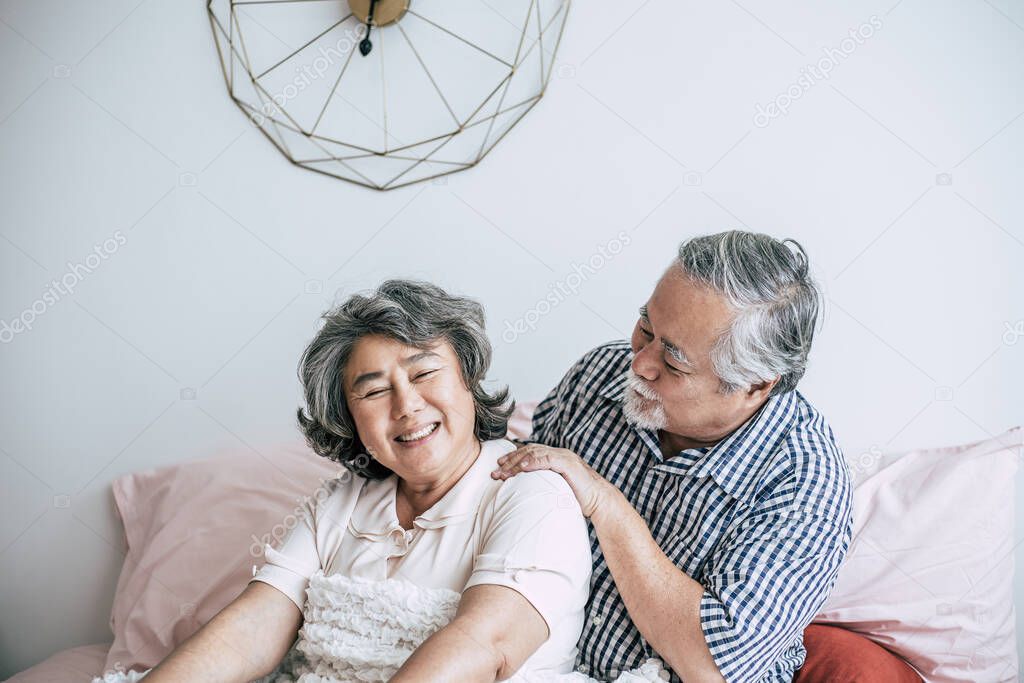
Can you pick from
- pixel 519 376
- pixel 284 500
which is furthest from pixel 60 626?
pixel 519 376

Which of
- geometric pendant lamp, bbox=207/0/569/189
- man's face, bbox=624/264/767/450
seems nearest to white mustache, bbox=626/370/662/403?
man's face, bbox=624/264/767/450

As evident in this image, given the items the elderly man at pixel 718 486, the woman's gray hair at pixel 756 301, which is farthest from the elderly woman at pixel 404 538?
the woman's gray hair at pixel 756 301

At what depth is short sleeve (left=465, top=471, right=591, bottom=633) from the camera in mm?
1295

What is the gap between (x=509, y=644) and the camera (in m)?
1.25

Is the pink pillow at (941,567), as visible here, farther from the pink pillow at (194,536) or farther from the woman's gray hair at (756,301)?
the pink pillow at (194,536)

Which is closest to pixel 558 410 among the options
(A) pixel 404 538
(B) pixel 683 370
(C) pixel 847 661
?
(B) pixel 683 370

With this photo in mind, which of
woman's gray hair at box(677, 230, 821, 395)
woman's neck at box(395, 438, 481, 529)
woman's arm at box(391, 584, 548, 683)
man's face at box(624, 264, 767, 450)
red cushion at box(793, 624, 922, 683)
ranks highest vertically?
woman's gray hair at box(677, 230, 821, 395)

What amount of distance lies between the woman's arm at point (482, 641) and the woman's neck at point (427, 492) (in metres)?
0.25

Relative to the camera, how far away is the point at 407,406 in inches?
A: 56.4

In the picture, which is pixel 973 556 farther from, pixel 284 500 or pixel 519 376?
pixel 284 500

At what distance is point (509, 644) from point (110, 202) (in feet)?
5.48

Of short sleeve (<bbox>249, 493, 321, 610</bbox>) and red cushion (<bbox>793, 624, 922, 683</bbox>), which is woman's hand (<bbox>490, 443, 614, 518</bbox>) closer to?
short sleeve (<bbox>249, 493, 321, 610</bbox>)

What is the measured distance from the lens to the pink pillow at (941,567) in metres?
1.66

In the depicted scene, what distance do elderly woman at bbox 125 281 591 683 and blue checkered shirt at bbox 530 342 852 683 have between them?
0.65 ft
